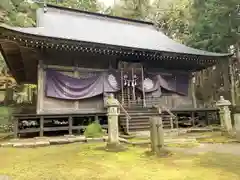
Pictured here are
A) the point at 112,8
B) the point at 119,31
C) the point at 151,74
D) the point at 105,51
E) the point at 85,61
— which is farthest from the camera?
the point at 112,8

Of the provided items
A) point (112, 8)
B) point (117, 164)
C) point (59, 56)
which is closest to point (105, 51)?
point (59, 56)

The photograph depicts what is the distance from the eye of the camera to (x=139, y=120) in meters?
10.5

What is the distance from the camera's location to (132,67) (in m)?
12.6

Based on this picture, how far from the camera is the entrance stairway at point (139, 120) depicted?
10.1m

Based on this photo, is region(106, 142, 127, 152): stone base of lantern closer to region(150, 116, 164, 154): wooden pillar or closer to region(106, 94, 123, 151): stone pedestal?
region(106, 94, 123, 151): stone pedestal

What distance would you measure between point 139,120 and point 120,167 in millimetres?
6291

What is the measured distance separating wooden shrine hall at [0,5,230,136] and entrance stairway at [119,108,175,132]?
49 mm

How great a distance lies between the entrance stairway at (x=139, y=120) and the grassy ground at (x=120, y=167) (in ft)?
14.8

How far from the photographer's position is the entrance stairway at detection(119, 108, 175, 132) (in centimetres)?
1009

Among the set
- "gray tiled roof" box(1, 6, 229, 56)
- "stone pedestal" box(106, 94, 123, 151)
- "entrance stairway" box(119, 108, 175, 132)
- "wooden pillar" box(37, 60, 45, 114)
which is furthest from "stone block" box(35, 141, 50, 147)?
"gray tiled roof" box(1, 6, 229, 56)

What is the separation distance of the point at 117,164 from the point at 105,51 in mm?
7385

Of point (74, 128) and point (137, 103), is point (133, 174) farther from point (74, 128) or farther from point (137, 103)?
point (137, 103)

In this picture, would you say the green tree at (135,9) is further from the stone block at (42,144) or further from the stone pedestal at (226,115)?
the stone block at (42,144)

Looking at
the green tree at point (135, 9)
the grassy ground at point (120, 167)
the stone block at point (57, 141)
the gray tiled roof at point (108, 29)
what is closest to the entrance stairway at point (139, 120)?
the stone block at point (57, 141)
